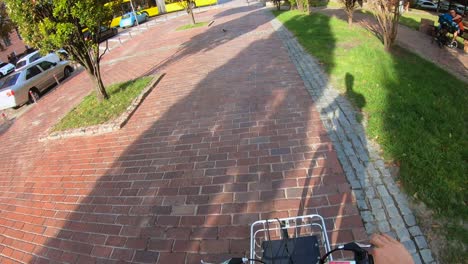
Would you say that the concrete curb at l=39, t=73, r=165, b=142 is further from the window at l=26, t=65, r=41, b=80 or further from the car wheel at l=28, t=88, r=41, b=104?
the window at l=26, t=65, r=41, b=80

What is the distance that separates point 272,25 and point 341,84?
929 cm

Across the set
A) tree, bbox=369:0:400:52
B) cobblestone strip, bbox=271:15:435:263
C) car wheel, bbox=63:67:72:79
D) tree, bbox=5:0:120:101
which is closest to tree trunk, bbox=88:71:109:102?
tree, bbox=5:0:120:101

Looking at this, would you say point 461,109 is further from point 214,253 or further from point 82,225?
point 82,225

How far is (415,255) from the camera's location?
112 inches

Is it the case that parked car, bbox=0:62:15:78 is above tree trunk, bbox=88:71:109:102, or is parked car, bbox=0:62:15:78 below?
below

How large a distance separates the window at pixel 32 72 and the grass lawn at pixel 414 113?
11.3 meters

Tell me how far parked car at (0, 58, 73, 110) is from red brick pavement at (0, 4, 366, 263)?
403cm

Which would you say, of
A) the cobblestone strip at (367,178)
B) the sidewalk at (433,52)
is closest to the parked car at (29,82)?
the cobblestone strip at (367,178)

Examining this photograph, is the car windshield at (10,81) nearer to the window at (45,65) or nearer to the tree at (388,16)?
the window at (45,65)

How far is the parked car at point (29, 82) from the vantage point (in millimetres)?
11508

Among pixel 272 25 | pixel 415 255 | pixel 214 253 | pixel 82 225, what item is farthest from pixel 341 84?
pixel 272 25

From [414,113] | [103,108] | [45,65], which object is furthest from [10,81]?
[414,113]

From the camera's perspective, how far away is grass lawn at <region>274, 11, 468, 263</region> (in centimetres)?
348

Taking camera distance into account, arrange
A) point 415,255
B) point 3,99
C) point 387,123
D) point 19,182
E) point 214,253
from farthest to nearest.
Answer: point 3,99 < point 19,182 < point 387,123 < point 214,253 < point 415,255
